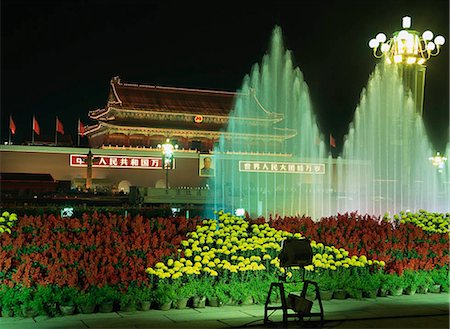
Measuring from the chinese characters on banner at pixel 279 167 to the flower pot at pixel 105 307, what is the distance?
114ft

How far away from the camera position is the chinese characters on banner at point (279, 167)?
4250 cm

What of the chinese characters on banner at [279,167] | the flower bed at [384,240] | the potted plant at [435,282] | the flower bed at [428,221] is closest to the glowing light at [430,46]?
the flower bed at [428,221]

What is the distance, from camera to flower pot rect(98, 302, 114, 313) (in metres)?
7.64

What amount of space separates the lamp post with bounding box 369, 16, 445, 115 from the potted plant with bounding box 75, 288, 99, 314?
1375 centimetres

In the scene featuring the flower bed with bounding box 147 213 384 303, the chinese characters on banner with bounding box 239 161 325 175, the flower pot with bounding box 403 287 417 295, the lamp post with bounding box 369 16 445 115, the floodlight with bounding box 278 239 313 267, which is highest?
the lamp post with bounding box 369 16 445 115

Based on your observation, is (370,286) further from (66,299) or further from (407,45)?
(407,45)

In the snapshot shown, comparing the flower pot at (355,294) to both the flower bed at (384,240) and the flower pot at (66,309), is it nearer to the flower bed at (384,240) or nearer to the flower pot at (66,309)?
the flower bed at (384,240)

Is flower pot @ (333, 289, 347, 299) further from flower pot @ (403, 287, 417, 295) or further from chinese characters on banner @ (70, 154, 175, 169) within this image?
chinese characters on banner @ (70, 154, 175, 169)

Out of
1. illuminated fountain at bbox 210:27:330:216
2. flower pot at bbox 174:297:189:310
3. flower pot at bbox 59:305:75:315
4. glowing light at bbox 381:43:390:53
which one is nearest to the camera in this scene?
flower pot at bbox 59:305:75:315

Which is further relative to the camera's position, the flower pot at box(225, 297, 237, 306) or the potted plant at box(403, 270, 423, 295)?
the potted plant at box(403, 270, 423, 295)

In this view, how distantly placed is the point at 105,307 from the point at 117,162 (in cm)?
3393

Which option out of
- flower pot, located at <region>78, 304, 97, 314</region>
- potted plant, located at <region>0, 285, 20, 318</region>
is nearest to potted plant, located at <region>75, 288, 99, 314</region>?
flower pot, located at <region>78, 304, 97, 314</region>

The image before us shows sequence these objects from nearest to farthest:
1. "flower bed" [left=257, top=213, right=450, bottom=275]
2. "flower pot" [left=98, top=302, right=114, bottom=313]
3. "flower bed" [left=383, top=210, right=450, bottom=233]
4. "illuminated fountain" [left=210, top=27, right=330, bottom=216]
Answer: "flower pot" [left=98, top=302, right=114, bottom=313] < "flower bed" [left=257, top=213, right=450, bottom=275] < "flower bed" [left=383, top=210, right=450, bottom=233] < "illuminated fountain" [left=210, top=27, right=330, bottom=216]

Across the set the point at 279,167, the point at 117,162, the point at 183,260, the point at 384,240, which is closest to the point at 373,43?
the point at 384,240
